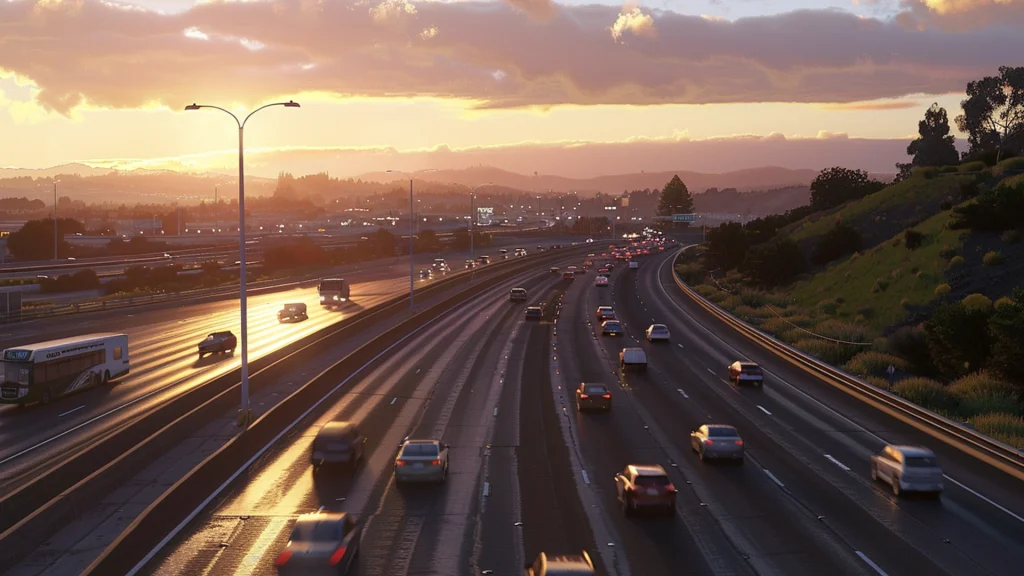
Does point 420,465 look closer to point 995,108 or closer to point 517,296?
point 517,296

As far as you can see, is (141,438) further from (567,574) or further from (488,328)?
(488,328)

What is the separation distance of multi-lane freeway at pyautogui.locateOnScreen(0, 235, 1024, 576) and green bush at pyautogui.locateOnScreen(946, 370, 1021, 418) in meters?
4.81

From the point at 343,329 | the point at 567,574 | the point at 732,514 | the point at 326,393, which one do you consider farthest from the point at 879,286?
the point at 567,574

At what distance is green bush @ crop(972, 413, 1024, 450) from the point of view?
32031 millimetres

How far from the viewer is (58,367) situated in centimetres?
3962

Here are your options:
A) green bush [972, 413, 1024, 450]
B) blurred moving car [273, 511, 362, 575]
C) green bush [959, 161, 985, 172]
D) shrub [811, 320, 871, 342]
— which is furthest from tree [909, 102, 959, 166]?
blurred moving car [273, 511, 362, 575]

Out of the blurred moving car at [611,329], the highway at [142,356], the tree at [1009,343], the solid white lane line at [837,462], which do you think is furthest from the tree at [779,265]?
the solid white lane line at [837,462]

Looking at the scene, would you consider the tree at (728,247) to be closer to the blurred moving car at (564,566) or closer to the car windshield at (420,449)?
the car windshield at (420,449)

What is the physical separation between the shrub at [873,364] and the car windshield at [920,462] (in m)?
21.4

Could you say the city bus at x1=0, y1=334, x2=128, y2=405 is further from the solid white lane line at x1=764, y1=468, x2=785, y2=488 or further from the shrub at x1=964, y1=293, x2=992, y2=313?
the shrub at x1=964, y1=293, x2=992, y2=313

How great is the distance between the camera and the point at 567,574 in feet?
54.1

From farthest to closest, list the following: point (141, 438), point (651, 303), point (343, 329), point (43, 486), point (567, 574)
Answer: point (651, 303) < point (343, 329) < point (141, 438) < point (43, 486) < point (567, 574)

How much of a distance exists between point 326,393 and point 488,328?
28.8 meters

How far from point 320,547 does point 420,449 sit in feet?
29.3
